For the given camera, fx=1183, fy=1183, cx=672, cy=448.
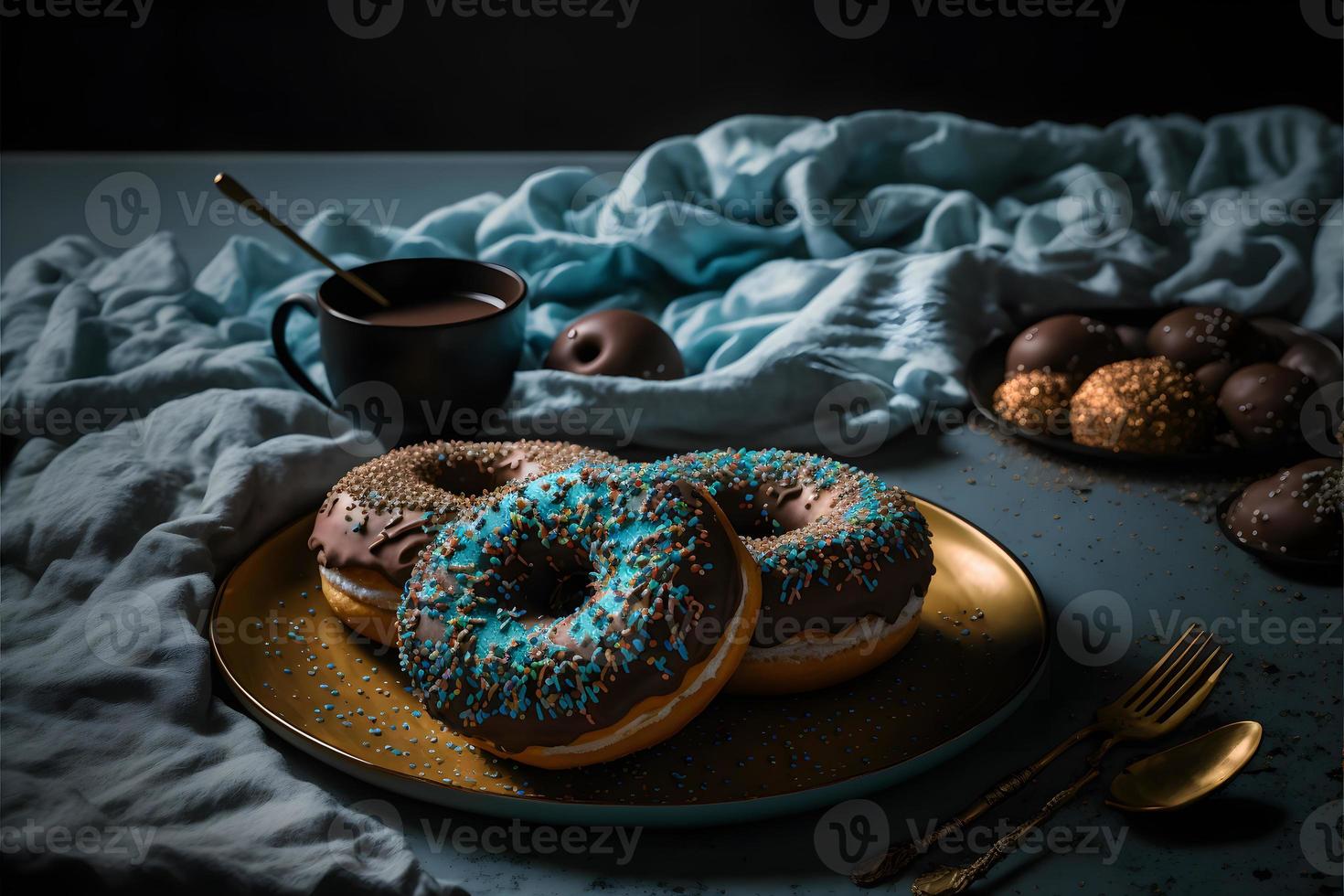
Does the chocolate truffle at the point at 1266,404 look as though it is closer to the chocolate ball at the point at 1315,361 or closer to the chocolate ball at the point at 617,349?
the chocolate ball at the point at 1315,361

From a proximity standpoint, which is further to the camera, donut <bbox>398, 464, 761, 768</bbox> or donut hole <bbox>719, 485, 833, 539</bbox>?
donut hole <bbox>719, 485, 833, 539</bbox>

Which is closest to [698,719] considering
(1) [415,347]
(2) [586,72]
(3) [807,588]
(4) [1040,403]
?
(3) [807,588]

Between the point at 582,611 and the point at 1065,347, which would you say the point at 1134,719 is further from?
the point at 1065,347

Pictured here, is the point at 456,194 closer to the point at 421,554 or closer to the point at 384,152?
the point at 384,152

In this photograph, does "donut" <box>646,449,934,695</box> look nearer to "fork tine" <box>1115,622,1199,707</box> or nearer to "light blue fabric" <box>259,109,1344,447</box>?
"fork tine" <box>1115,622,1199,707</box>

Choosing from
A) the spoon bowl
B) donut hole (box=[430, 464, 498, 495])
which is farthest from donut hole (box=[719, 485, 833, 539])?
the spoon bowl

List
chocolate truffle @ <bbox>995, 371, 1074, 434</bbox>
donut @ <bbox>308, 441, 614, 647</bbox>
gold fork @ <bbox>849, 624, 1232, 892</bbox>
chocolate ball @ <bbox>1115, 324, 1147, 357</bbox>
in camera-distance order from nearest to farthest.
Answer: gold fork @ <bbox>849, 624, 1232, 892</bbox>
donut @ <bbox>308, 441, 614, 647</bbox>
chocolate truffle @ <bbox>995, 371, 1074, 434</bbox>
chocolate ball @ <bbox>1115, 324, 1147, 357</bbox>

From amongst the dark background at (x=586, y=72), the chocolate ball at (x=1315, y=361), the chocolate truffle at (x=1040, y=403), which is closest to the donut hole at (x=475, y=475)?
the chocolate truffle at (x=1040, y=403)
